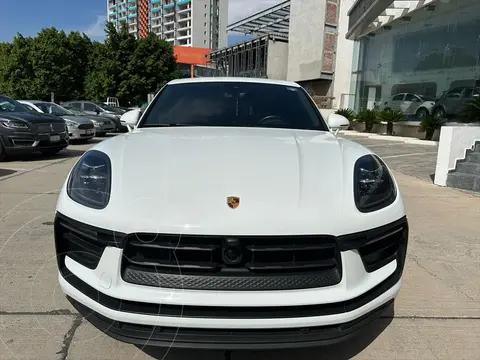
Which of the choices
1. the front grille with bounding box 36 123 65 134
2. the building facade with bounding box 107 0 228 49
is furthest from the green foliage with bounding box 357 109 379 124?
the building facade with bounding box 107 0 228 49

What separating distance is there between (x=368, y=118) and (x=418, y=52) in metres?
3.44

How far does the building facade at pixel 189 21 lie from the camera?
104 metres

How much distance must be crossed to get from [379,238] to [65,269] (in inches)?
60.3

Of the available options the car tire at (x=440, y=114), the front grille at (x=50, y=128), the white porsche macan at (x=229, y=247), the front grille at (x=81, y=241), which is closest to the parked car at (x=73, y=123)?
the front grille at (x=50, y=128)

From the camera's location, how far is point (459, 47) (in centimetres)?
Result: 1430

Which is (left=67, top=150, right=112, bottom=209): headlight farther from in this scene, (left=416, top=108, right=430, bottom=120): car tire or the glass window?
the glass window

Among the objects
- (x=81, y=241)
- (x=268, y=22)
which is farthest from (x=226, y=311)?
(x=268, y=22)

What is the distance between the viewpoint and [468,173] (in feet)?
21.2

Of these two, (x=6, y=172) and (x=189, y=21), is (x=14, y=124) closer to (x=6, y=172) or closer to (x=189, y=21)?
(x=6, y=172)

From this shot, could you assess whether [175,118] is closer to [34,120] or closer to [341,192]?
[341,192]

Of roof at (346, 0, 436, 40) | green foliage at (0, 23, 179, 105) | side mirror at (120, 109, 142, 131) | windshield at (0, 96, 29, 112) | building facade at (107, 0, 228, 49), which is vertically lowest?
windshield at (0, 96, 29, 112)

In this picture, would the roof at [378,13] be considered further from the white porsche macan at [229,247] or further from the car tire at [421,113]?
the white porsche macan at [229,247]

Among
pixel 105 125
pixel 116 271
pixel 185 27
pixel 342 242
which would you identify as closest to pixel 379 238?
pixel 342 242

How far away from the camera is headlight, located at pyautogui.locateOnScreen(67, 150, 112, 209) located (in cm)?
180
